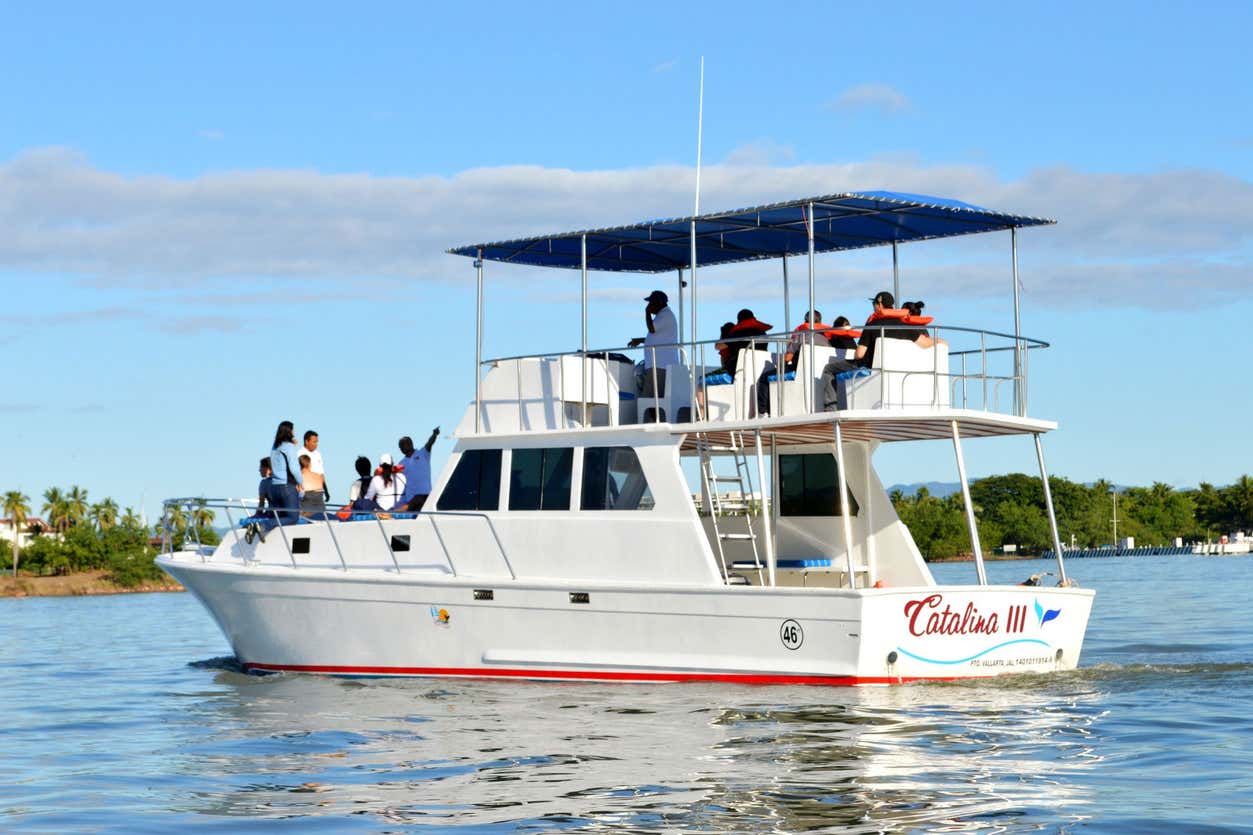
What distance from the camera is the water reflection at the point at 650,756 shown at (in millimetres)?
8891

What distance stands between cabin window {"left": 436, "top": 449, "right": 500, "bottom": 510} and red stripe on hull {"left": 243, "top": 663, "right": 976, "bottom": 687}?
173 cm

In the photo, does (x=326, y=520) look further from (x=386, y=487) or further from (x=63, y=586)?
(x=63, y=586)

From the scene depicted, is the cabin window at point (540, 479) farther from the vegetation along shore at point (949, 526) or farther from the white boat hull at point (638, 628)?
the vegetation along shore at point (949, 526)

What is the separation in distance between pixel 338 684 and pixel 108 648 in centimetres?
1191

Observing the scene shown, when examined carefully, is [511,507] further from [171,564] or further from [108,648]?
[108,648]

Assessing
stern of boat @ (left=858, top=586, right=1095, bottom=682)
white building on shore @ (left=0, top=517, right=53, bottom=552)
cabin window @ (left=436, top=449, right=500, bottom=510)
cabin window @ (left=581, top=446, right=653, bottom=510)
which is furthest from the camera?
white building on shore @ (left=0, top=517, right=53, bottom=552)

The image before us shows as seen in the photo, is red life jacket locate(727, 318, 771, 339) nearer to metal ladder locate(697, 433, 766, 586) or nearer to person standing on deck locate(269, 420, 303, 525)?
metal ladder locate(697, 433, 766, 586)

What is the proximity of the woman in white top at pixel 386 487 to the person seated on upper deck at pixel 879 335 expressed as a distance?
5376 mm

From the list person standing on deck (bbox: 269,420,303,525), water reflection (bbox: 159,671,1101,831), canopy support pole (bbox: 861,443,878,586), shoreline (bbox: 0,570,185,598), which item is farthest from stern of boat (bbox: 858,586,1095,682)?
shoreline (bbox: 0,570,185,598)

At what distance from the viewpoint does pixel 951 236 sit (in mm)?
16266

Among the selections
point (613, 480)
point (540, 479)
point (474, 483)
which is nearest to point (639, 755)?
point (613, 480)

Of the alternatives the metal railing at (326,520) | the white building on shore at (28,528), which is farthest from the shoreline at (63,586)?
the metal railing at (326,520)

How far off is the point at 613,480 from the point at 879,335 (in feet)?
9.81

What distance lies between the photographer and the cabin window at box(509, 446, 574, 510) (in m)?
15.3
